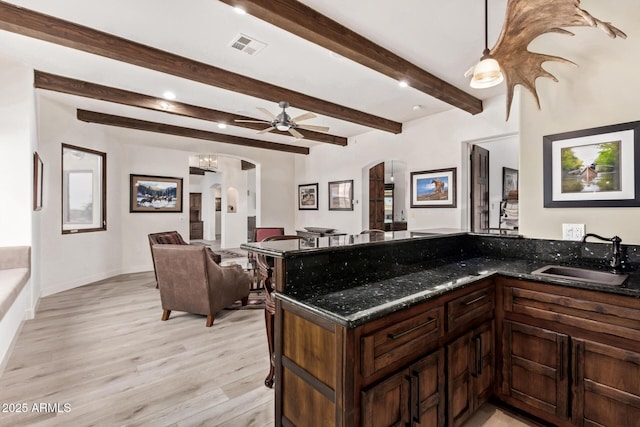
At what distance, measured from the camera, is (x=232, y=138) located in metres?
6.73

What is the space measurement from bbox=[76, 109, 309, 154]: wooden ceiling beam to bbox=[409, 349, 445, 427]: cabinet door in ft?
19.6

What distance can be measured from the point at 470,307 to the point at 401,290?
0.51 meters

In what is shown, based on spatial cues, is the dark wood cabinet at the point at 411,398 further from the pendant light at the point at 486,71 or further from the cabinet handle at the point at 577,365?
the pendant light at the point at 486,71

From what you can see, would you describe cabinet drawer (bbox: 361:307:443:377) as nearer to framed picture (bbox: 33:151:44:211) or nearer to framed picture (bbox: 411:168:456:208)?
framed picture (bbox: 411:168:456:208)

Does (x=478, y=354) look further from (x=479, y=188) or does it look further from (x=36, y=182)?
(x=36, y=182)

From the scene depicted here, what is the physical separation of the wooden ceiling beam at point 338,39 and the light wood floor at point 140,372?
277 centimetres

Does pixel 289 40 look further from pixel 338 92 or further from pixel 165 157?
pixel 165 157

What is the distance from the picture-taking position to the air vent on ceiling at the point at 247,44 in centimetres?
Result: 288

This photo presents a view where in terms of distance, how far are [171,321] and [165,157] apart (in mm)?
4304

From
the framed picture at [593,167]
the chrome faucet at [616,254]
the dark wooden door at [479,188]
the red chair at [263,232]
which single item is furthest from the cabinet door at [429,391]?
the red chair at [263,232]

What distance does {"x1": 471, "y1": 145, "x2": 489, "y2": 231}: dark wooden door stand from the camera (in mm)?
4949

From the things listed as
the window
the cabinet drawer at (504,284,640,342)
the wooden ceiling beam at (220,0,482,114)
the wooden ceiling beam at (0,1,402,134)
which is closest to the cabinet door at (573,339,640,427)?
the cabinet drawer at (504,284,640,342)

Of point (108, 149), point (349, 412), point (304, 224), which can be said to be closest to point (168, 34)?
point (349, 412)

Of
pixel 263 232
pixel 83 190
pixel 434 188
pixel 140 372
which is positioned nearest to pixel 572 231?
pixel 434 188
